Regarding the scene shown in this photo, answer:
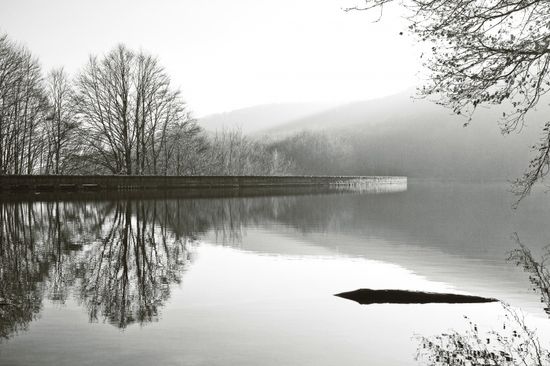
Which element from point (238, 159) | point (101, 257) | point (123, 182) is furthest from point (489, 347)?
point (238, 159)

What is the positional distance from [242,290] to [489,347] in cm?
521

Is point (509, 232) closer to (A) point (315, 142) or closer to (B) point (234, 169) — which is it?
(B) point (234, 169)

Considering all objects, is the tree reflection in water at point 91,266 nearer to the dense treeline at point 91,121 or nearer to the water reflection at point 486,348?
the water reflection at point 486,348

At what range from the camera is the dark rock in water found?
1054 cm

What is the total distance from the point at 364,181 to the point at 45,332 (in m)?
94.1

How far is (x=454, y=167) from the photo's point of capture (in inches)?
7594

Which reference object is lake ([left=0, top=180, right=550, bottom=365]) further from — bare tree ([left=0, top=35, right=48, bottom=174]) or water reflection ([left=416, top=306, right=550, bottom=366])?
bare tree ([left=0, top=35, right=48, bottom=174])

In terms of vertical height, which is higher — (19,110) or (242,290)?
(19,110)

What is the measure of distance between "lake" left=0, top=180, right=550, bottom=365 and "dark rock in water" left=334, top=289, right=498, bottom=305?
0.31 metres

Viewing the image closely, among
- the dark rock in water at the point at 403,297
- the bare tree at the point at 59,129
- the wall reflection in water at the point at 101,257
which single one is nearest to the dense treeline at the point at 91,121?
the bare tree at the point at 59,129

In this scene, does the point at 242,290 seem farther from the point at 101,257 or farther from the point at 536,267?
the point at 536,267

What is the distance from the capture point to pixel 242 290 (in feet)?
37.2

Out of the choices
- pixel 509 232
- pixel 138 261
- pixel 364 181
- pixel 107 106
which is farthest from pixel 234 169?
pixel 138 261

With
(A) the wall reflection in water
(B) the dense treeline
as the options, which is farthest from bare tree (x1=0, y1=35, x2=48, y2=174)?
(A) the wall reflection in water
